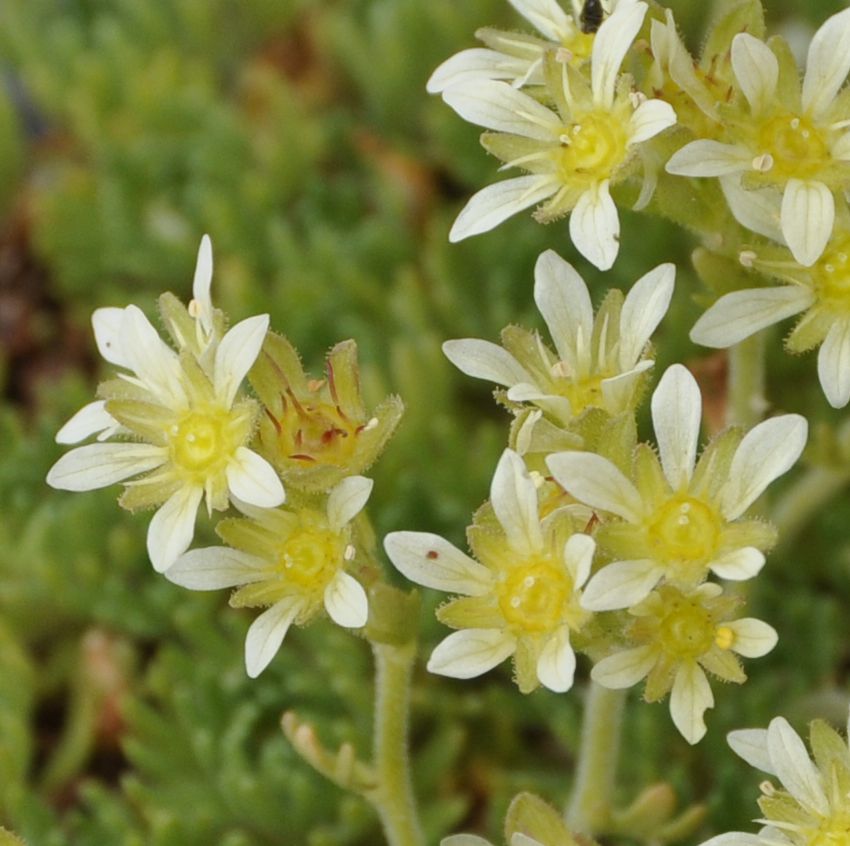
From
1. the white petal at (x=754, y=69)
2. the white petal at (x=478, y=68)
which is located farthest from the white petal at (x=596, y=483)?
the white petal at (x=478, y=68)

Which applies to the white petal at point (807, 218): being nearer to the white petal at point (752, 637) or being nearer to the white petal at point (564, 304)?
the white petal at point (564, 304)

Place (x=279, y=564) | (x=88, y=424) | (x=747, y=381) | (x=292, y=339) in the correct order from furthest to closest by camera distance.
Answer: (x=292, y=339) → (x=747, y=381) → (x=88, y=424) → (x=279, y=564)

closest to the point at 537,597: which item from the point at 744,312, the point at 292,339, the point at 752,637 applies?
the point at 752,637

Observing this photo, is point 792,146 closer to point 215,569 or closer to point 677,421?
point 677,421

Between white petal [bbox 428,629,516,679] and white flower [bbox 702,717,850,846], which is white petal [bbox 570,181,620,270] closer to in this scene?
white petal [bbox 428,629,516,679]

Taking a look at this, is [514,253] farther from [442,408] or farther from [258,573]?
[258,573]

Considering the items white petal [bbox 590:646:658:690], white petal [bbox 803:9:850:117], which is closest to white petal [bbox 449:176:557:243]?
white petal [bbox 803:9:850:117]
